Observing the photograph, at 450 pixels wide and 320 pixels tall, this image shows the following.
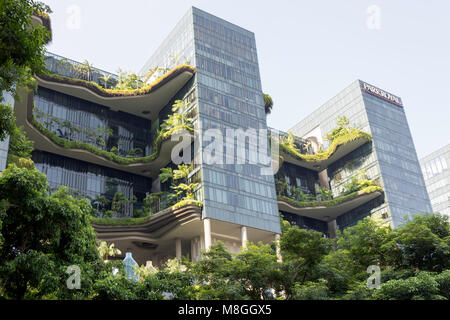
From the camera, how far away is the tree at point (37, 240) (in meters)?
17.5

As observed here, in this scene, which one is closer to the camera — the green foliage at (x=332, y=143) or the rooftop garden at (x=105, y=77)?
the rooftop garden at (x=105, y=77)

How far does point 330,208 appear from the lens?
64.6m

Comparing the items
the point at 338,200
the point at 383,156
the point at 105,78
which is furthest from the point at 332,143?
the point at 105,78

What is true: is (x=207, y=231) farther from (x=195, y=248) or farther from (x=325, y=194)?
(x=325, y=194)

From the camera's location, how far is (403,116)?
75250mm

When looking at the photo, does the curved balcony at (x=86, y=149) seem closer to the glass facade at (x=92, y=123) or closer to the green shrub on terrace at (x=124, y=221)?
the glass facade at (x=92, y=123)

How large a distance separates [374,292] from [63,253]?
47.5ft

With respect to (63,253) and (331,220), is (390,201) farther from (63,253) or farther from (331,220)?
(63,253)

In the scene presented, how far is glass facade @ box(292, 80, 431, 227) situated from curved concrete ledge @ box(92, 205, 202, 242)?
28.2 meters

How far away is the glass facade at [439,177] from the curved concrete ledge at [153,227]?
250 feet

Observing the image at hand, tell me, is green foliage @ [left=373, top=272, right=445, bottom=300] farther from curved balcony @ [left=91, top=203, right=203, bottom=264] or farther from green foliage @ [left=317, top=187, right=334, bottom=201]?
green foliage @ [left=317, top=187, right=334, bottom=201]

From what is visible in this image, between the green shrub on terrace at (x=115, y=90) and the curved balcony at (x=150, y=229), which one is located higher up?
the green shrub on terrace at (x=115, y=90)

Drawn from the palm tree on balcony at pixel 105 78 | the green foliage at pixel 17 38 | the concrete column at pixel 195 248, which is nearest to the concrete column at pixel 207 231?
the concrete column at pixel 195 248

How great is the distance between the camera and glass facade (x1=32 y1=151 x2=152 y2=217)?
5109 centimetres
